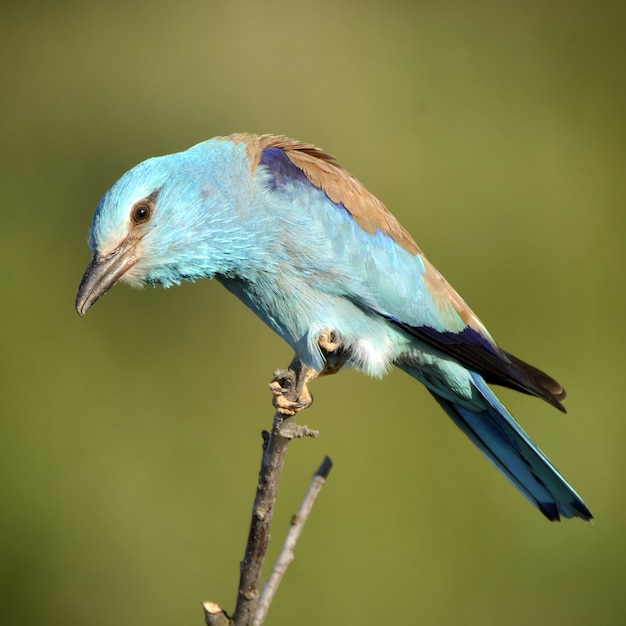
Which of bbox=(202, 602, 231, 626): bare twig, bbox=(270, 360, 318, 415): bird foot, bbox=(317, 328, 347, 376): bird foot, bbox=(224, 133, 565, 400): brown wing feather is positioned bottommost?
bbox=(202, 602, 231, 626): bare twig

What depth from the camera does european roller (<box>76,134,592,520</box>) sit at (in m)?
3.28

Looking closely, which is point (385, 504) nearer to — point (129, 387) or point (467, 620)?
point (467, 620)

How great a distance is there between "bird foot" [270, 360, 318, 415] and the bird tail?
31.3 inches

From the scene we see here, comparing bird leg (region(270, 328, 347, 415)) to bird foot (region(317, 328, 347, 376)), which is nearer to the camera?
bird leg (region(270, 328, 347, 415))

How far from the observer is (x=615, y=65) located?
6281mm

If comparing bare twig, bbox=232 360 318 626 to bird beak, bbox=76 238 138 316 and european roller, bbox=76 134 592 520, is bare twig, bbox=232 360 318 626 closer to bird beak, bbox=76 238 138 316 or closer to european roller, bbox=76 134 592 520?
european roller, bbox=76 134 592 520

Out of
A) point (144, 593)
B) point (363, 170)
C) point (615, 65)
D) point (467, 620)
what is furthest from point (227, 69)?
point (467, 620)

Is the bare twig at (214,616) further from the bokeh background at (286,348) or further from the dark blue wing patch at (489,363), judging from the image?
the bokeh background at (286,348)

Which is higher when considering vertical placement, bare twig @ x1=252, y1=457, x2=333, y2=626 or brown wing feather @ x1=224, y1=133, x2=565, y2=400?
brown wing feather @ x1=224, y1=133, x2=565, y2=400

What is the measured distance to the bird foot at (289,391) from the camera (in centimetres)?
303

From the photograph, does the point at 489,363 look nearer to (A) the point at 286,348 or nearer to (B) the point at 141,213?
(B) the point at 141,213

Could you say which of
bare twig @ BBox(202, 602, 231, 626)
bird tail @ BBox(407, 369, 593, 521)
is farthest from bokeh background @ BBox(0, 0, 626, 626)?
bare twig @ BBox(202, 602, 231, 626)

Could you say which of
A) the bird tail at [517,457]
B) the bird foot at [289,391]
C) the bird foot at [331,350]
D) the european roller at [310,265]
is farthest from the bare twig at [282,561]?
the bird tail at [517,457]

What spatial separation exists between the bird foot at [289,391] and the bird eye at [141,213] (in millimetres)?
709
